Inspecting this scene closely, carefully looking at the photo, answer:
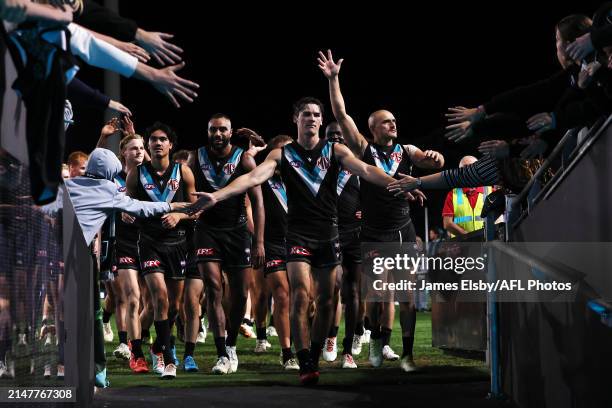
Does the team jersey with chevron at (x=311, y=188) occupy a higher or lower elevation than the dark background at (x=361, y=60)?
lower

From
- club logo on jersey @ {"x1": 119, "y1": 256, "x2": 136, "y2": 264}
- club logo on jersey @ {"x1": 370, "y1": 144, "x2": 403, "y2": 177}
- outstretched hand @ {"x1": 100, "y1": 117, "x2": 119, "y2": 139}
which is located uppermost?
outstretched hand @ {"x1": 100, "y1": 117, "x2": 119, "y2": 139}

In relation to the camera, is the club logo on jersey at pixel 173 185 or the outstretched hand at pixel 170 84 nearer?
the outstretched hand at pixel 170 84

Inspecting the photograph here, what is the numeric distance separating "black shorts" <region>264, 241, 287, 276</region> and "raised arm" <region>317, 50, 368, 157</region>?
55.0 inches

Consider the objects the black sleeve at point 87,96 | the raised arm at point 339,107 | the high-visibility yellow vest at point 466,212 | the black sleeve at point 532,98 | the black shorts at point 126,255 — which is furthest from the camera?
the high-visibility yellow vest at point 466,212

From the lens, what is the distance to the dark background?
19188mm

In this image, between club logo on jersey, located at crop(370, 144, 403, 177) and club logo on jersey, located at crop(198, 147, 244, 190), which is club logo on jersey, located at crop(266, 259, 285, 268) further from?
club logo on jersey, located at crop(370, 144, 403, 177)

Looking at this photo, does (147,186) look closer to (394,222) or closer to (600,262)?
(394,222)

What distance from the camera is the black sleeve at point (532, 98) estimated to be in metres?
5.86

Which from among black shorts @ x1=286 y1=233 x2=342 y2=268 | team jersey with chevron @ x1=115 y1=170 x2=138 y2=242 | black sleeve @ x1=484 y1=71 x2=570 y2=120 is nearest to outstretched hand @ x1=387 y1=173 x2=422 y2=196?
black shorts @ x1=286 y1=233 x2=342 y2=268

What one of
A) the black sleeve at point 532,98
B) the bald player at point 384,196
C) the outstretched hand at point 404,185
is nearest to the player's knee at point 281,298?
the bald player at point 384,196

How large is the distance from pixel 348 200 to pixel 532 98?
507 cm

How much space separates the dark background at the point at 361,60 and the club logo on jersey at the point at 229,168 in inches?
146

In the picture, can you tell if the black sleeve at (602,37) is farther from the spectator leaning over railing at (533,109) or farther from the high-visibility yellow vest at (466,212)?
the high-visibility yellow vest at (466,212)

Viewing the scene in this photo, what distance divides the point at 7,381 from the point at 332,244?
5.55 meters
